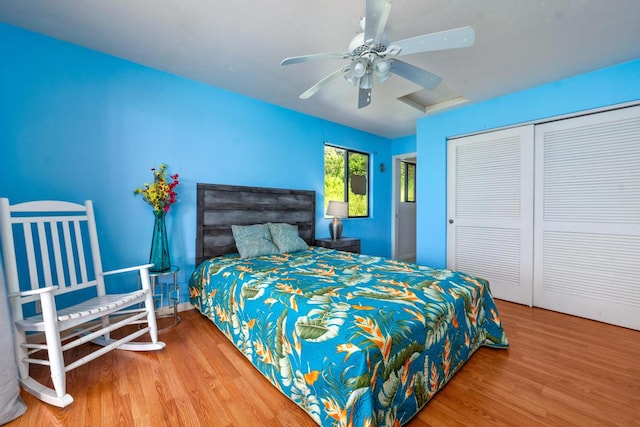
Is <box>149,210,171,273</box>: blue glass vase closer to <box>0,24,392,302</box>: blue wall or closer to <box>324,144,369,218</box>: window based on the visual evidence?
<box>0,24,392,302</box>: blue wall

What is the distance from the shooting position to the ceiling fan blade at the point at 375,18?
4.11 feet

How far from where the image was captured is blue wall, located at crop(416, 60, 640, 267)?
8.13 ft

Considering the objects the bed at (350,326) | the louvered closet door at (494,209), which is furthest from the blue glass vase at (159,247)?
the louvered closet door at (494,209)

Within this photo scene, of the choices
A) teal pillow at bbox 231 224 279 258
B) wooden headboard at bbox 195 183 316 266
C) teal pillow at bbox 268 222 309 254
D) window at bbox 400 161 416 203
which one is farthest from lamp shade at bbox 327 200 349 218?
window at bbox 400 161 416 203

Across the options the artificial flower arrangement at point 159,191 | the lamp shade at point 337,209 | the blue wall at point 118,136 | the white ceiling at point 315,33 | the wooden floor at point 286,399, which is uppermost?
the white ceiling at point 315,33

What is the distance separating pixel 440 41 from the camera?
1446 mm

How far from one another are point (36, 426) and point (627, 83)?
16.4ft

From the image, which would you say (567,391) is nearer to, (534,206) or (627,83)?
(534,206)

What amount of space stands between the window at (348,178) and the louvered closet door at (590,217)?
2.45m

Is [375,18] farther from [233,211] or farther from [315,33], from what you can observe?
[233,211]

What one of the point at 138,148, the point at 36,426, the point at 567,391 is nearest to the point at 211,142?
the point at 138,148

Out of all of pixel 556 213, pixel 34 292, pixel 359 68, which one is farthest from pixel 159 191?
pixel 556 213

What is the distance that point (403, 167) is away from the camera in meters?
5.43

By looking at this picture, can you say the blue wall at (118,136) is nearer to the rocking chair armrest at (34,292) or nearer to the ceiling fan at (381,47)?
the rocking chair armrest at (34,292)
